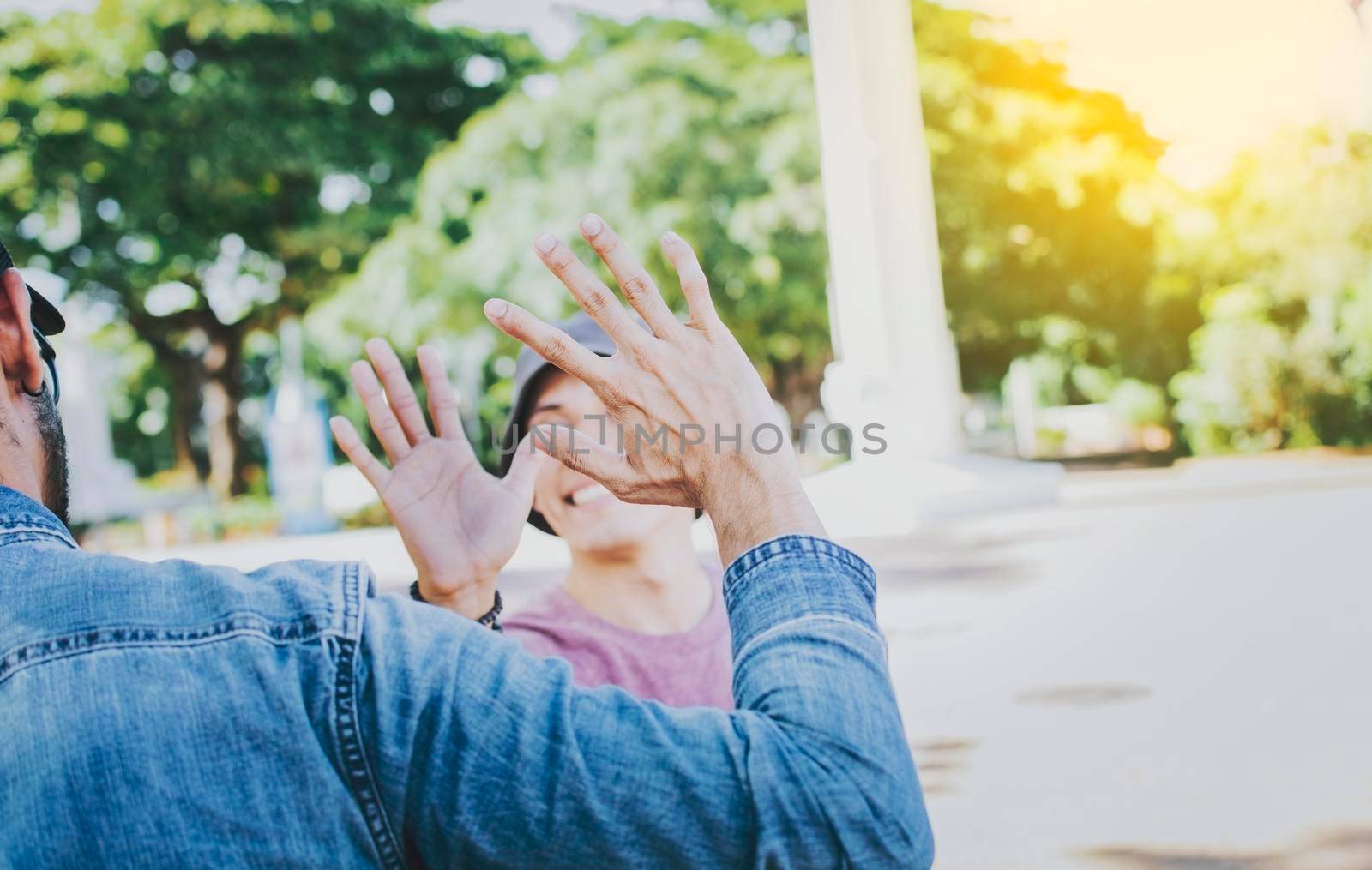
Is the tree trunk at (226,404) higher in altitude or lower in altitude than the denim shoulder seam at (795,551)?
higher

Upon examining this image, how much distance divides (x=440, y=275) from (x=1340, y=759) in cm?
1543

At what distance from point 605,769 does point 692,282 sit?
0.45 metres

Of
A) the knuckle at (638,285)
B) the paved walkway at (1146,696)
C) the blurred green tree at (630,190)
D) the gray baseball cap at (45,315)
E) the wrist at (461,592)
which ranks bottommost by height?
the paved walkway at (1146,696)

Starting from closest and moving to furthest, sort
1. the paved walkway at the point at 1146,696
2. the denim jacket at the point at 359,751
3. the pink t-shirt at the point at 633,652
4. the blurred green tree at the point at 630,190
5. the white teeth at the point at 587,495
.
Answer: the denim jacket at the point at 359,751 → the pink t-shirt at the point at 633,652 → the white teeth at the point at 587,495 → the paved walkway at the point at 1146,696 → the blurred green tree at the point at 630,190

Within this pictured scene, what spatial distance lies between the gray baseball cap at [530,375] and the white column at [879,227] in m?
12.5

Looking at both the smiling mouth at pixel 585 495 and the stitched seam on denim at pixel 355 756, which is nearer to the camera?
the stitched seam on denim at pixel 355 756

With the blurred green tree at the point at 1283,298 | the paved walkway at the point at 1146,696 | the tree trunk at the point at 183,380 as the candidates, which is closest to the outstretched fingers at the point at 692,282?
the paved walkway at the point at 1146,696

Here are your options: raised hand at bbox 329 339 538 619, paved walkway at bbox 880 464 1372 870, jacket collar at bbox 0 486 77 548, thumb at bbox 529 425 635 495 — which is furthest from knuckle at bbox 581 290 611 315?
paved walkway at bbox 880 464 1372 870

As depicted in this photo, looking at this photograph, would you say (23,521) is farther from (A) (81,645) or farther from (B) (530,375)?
(B) (530,375)

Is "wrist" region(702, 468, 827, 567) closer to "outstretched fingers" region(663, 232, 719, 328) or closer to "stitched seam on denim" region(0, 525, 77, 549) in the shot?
"outstretched fingers" region(663, 232, 719, 328)

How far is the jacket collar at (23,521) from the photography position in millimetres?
1035

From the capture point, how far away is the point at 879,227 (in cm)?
1619

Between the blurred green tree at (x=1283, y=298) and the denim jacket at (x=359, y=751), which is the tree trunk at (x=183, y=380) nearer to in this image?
the blurred green tree at (x=1283, y=298)

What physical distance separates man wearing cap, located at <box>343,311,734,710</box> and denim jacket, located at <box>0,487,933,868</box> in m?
1.43
